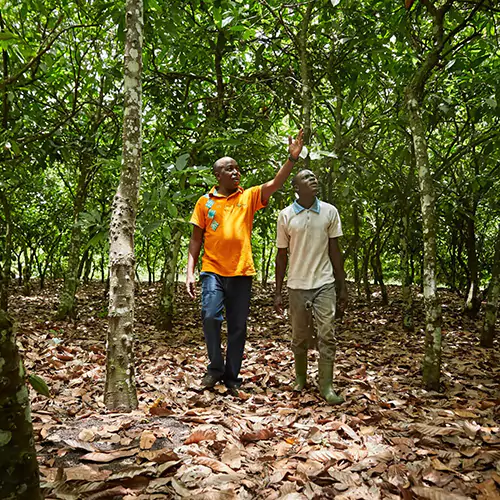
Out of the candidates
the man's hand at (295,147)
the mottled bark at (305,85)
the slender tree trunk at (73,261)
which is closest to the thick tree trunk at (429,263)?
the man's hand at (295,147)

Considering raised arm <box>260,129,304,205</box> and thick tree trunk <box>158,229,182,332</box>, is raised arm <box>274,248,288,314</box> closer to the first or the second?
raised arm <box>260,129,304,205</box>

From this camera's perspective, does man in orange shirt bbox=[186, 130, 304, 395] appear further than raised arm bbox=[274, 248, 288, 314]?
No

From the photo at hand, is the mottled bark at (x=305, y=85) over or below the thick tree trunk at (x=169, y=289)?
over

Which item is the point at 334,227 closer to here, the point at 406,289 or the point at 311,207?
the point at 311,207

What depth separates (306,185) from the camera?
3.92m

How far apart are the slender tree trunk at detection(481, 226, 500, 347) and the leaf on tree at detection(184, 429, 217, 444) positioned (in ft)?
14.0

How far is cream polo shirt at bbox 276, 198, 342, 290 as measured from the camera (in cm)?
387

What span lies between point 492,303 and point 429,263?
2.28 meters

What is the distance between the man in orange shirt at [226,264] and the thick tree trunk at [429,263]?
130 centimetres

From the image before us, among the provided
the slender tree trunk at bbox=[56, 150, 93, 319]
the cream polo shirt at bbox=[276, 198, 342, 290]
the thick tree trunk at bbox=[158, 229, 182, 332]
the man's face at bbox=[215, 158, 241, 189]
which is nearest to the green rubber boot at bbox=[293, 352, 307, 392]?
the cream polo shirt at bbox=[276, 198, 342, 290]

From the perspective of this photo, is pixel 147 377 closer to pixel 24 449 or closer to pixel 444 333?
pixel 24 449

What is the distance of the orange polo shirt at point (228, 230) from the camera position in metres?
3.94

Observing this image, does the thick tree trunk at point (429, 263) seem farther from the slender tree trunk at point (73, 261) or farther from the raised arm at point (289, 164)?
the slender tree trunk at point (73, 261)

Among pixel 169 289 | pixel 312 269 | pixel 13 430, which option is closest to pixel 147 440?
pixel 13 430
